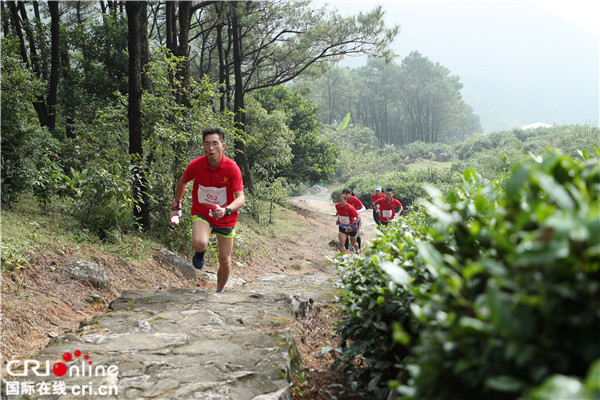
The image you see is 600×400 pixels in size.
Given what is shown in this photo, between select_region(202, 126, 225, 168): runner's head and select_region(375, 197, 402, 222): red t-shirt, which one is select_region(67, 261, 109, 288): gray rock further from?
select_region(375, 197, 402, 222): red t-shirt

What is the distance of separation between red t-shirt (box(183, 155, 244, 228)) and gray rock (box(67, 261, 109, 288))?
5.17 ft

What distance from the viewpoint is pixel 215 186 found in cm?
511

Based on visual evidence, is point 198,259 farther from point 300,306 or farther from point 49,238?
point 49,238

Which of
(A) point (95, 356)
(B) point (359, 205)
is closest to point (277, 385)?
(A) point (95, 356)

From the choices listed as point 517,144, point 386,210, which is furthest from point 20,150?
point 517,144

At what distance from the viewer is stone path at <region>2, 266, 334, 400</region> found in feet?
8.99

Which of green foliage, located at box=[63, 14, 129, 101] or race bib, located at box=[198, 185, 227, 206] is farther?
green foliage, located at box=[63, 14, 129, 101]

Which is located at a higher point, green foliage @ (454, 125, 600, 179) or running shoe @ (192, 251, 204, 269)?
green foliage @ (454, 125, 600, 179)

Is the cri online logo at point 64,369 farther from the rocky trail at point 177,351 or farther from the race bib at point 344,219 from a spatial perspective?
the race bib at point 344,219

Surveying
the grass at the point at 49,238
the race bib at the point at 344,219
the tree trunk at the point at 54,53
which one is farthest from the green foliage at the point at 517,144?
the tree trunk at the point at 54,53

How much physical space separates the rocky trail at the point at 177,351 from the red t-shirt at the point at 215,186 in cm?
94

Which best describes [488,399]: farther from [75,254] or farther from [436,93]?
[436,93]

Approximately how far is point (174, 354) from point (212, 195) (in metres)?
2.17

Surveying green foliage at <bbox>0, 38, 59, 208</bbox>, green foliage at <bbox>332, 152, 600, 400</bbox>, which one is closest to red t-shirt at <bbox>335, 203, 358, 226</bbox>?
green foliage at <bbox>0, 38, 59, 208</bbox>
